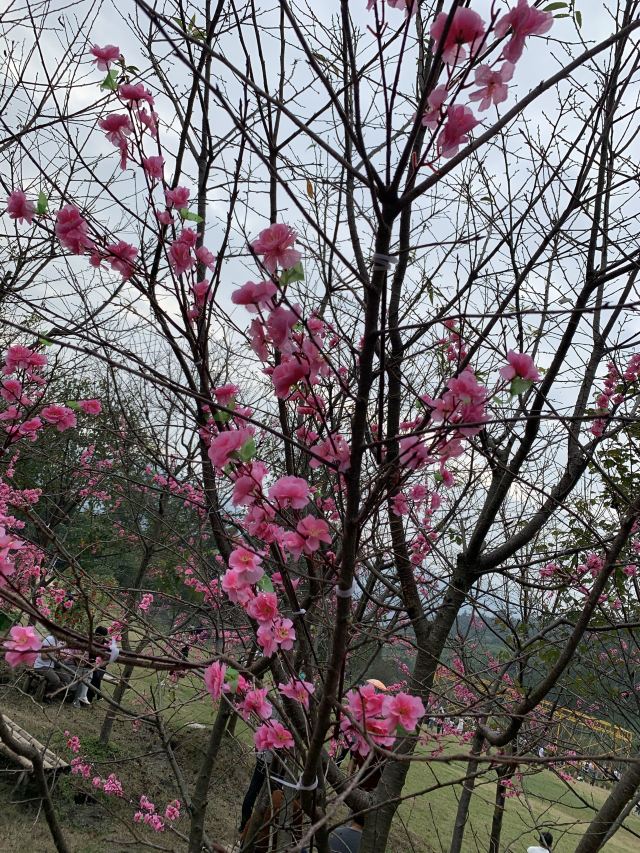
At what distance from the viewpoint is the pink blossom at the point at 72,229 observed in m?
1.46

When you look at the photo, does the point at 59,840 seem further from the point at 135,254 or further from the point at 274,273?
the point at 274,273

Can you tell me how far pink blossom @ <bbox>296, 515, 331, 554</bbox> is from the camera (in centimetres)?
133

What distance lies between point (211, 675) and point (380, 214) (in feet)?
3.77

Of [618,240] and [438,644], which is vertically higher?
[618,240]

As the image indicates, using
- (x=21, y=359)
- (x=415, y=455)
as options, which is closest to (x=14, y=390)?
(x=21, y=359)

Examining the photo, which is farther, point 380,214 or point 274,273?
point 274,273

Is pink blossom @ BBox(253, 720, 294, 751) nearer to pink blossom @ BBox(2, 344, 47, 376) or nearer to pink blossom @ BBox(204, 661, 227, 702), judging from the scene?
pink blossom @ BBox(204, 661, 227, 702)

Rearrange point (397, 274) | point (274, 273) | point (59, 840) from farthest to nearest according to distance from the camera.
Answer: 1. point (59, 840)
2. point (397, 274)
3. point (274, 273)

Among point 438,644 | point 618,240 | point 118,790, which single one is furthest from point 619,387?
point 118,790

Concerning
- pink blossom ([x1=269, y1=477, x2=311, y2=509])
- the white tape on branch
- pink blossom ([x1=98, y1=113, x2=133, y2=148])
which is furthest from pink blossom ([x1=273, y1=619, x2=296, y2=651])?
pink blossom ([x1=98, y1=113, x2=133, y2=148])

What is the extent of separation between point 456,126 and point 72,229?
0.95m

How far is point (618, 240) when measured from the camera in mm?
2926

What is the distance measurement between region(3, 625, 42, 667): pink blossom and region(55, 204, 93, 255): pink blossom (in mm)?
950

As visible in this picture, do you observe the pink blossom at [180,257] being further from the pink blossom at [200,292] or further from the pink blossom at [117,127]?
the pink blossom at [117,127]
